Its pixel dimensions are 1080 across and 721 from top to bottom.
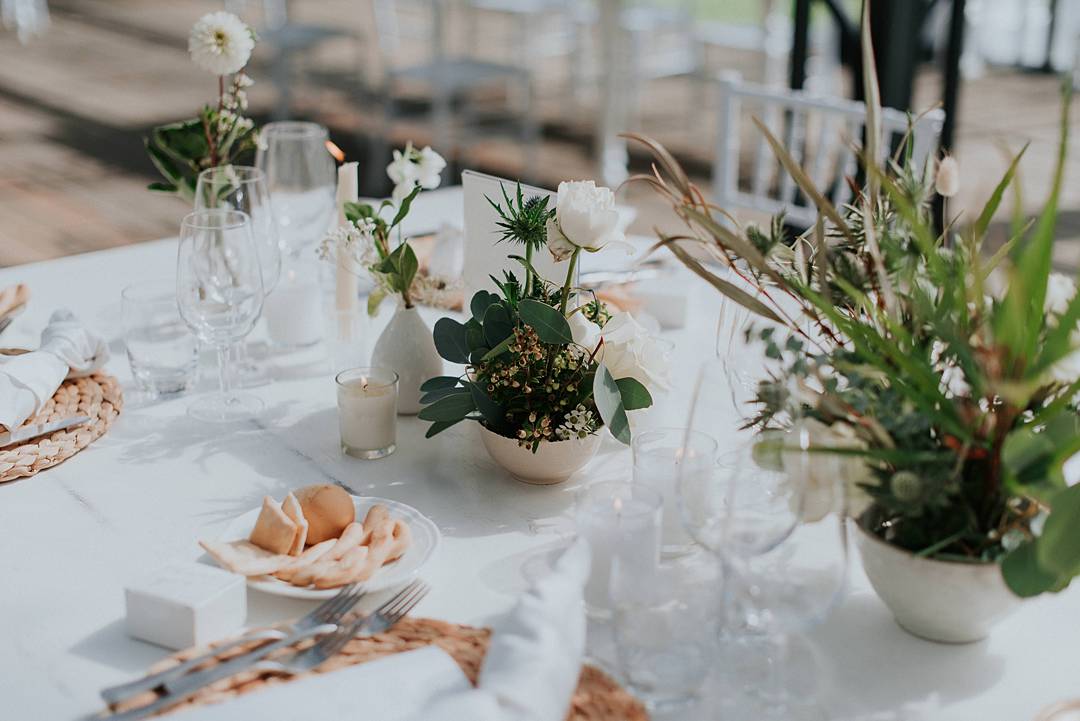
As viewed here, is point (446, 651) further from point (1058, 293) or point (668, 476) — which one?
point (1058, 293)

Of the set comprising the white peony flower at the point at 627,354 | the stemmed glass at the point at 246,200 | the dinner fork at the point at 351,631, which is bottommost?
the dinner fork at the point at 351,631

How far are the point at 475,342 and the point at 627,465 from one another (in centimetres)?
20

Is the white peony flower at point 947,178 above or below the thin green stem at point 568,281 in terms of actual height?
above

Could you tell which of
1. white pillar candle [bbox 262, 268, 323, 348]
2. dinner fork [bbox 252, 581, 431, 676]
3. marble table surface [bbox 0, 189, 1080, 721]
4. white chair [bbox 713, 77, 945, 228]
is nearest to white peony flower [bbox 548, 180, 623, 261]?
marble table surface [bbox 0, 189, 1080, 721]

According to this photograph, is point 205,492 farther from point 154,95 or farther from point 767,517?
point 154,95

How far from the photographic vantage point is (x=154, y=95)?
5.91 metres

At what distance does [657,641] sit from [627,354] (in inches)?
13.7

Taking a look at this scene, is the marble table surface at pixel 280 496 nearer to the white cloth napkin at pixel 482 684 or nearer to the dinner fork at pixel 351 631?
the dinner fork at pixel 351 631

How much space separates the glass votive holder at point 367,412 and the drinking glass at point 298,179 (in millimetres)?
388

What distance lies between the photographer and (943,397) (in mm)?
851

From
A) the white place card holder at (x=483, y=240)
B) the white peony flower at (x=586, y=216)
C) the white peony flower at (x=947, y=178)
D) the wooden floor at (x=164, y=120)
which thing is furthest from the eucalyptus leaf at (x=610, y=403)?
the wooden floor at (x=164, y=120)

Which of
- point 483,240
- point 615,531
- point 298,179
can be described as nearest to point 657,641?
point 615,531

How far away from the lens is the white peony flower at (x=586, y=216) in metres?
1.05

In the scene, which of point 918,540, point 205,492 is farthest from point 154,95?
point 918,540
